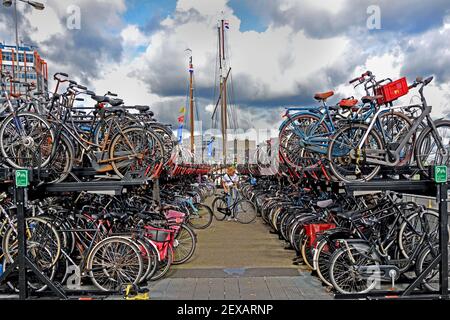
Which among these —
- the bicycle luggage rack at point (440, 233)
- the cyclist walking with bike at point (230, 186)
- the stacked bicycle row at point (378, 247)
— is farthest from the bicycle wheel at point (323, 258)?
the cyclist walking with bike at point (230, 186)

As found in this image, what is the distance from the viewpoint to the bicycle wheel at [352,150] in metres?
5.02

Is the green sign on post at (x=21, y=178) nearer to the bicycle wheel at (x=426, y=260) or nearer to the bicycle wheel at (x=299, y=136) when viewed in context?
the bicycle wheel at (x=299, y=136)

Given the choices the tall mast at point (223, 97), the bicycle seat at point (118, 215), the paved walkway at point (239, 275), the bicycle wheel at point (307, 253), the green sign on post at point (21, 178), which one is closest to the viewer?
the green sign on post at point (21, 178)

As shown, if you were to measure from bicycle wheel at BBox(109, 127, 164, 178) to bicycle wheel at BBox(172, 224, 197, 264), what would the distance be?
154cm

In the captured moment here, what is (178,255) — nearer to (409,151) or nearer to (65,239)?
(65,239)

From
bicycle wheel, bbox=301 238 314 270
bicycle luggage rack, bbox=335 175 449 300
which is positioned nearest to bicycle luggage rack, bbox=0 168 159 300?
bicycle wheel, bbox=301 238 314 270

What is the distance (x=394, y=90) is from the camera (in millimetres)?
5426

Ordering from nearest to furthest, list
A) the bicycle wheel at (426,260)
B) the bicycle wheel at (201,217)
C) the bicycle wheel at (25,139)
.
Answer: the bicycle wheel at (426,260), the bicycle wheel at (25,139), the bicycle wheel at (201,217)

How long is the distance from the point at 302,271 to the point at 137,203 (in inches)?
150

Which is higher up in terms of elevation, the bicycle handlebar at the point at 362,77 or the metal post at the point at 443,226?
the bicycle handlebar at the point at 362,77

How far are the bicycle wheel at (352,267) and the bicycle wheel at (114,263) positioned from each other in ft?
8.80

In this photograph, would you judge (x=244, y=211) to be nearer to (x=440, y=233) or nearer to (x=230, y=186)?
(x=230, y=186)

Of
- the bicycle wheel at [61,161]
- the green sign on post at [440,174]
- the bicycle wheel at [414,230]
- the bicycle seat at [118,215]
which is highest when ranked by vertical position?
the bicycle wheel at [61,161]

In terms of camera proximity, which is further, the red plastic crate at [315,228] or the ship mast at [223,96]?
the ship mast at [223,96]
